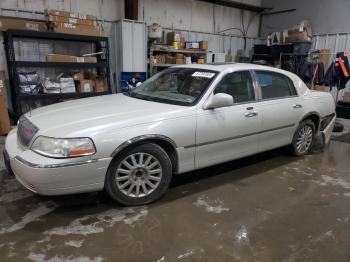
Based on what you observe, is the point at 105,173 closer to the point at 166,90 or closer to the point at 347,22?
the point at 166,90

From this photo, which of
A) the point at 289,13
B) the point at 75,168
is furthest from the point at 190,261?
the point at 289,13

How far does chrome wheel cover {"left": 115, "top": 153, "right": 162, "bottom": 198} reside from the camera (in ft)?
8.79

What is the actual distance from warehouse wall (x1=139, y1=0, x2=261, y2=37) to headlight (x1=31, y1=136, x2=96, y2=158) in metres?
6.02

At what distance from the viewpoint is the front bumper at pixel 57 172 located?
231cm

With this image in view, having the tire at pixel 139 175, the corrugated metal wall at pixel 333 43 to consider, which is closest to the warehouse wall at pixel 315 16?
the corrugated metal wall at pixel 333 43

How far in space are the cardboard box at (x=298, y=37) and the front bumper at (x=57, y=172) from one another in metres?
8.17

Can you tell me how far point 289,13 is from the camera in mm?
9883

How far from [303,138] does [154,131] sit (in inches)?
106

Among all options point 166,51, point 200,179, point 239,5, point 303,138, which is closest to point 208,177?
point 200,179

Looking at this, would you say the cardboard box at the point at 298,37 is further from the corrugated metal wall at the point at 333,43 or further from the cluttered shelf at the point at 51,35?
the cluttered shelf at the point at 51,35

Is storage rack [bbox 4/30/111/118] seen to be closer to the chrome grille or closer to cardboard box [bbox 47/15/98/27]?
cardboard box [bbox 47/15/98/27]

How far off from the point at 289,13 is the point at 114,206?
31.1 feet

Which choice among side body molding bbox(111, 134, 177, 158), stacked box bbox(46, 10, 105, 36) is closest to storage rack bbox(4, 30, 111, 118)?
stacked box bbox(46, 10, 105, 36)

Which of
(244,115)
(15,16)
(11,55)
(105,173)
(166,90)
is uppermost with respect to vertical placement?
(15,16)
